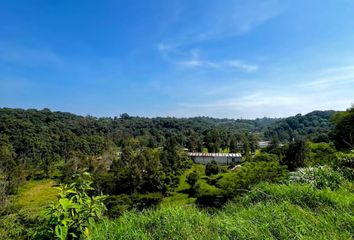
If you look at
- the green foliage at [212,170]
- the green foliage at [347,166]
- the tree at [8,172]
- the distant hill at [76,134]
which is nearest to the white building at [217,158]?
the distant hill at [76,134]

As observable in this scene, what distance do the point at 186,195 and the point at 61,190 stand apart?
31581mm

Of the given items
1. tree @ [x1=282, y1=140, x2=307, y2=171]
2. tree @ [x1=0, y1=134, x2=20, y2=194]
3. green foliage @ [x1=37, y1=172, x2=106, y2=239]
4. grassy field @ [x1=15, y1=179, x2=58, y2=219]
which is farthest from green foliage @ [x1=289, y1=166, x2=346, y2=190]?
tree @ [x1=0, y1=134, x2=20, y2=194]

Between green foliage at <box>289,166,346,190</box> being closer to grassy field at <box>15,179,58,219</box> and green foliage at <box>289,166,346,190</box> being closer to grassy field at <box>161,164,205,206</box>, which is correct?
grassy field at <box>161,164,205,206</box>

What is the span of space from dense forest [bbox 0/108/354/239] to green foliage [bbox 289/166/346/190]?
0.07 feet

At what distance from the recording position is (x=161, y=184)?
35.9 m

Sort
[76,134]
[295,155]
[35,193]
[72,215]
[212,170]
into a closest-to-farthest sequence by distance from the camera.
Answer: [72,215] < [295,155] < [35,193] < [212,170] < [76,134]

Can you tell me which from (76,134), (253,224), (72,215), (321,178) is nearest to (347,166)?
(321,178)

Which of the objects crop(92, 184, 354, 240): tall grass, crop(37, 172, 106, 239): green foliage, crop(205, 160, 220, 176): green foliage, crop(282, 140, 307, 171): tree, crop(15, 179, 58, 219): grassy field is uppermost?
crop(37, 172, 106, 239): green foliage

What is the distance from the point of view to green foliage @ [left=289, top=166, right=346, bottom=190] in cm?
616

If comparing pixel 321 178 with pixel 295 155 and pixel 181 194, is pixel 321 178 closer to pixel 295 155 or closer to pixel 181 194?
pixel 295 155

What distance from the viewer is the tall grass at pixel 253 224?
10.8 ft

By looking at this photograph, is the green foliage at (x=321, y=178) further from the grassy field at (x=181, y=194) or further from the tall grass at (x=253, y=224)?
the grassy field at (x=181, y=194)

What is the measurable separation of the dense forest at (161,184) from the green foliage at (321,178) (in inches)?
0.9

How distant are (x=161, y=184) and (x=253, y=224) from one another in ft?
108
